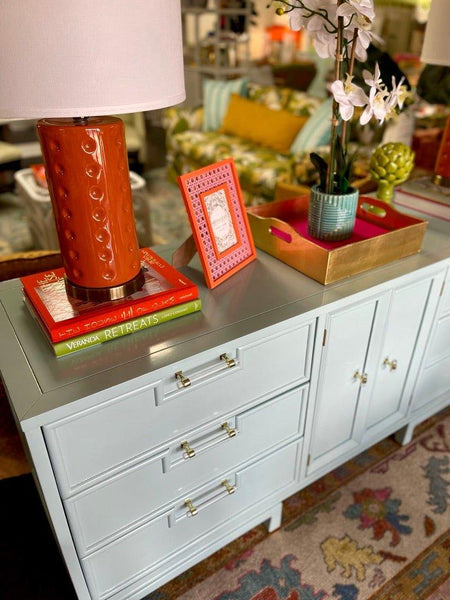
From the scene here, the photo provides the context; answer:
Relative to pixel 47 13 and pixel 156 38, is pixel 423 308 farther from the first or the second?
pixel 47 13

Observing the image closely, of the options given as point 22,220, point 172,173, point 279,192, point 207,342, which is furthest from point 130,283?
point 172,173

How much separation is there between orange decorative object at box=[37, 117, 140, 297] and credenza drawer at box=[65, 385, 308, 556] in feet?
1.21

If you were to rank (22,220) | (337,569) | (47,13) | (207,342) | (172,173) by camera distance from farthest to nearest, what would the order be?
1. (172,173)
2. (22,220)
3. (337,569)
4. (207,342)
5. (47,13)

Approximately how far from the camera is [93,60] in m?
0.63

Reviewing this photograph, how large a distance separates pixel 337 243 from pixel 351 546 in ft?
2.78

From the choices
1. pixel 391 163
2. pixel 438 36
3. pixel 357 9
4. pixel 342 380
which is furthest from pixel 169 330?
pixel 438 36

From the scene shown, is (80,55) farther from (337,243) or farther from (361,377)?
(361,377)

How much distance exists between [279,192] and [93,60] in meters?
0.91

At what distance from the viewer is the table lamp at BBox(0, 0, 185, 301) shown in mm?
606

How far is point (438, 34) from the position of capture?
1.29m

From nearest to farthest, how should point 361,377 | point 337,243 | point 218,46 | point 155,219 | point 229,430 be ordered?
point 229,430
point 337,243
point 361,377
point 155,219
point 218,46

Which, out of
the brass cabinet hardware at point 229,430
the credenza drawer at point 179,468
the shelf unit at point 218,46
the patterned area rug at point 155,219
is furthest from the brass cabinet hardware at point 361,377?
the shelf unit at point 218,46

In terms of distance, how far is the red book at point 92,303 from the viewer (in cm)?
83

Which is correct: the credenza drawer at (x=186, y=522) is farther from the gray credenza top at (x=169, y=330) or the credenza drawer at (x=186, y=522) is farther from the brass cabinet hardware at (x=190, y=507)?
the gray credenza top at (x=169, y=330)
